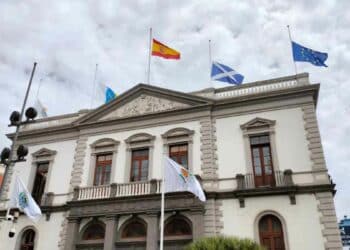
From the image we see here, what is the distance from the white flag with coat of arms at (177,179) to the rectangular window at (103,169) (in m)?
6.77

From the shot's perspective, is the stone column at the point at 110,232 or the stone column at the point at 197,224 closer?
the stone column at the point at 197,224

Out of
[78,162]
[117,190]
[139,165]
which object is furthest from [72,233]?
[139,165]

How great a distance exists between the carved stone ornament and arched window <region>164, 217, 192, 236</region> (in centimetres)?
665

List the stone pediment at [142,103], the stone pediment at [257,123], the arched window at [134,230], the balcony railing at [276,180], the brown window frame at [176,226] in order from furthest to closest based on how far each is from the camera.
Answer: the stone pediment at [142,103]
the stone pediment at [257,123]
the arched window at [134,230]
the brown window frame at [176,226]
the balcony railing at [276,180]

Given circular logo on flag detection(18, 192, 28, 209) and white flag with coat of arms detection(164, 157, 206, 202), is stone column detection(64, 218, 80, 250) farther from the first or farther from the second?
white flag with coat of arms detection(164, 157, 206, 202)

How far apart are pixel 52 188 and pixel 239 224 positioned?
1173cm

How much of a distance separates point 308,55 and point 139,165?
11349mm

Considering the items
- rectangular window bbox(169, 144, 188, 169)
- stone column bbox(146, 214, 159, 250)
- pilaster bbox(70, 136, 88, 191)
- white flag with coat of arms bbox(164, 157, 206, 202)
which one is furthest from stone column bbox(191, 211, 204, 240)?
pilaster bbox(70, 136, 88, 191)

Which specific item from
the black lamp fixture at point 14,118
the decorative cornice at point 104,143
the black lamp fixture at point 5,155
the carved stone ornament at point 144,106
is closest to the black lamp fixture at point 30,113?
the black lamp fixture at point 14,118

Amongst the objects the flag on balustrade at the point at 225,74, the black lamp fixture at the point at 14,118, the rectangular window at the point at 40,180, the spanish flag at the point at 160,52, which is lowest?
the black lamp fixture at the point at 14,118

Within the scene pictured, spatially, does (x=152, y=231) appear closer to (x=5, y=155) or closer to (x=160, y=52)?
(x=5, y=155)

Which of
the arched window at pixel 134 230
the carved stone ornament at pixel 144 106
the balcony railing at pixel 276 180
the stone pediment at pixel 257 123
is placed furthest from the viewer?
the carved stone ornament at pixel 144 106

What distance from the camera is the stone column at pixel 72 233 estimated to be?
18.7m

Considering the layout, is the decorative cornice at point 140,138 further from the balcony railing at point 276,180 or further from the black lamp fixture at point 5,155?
the black lamp fixture at point 5,155
